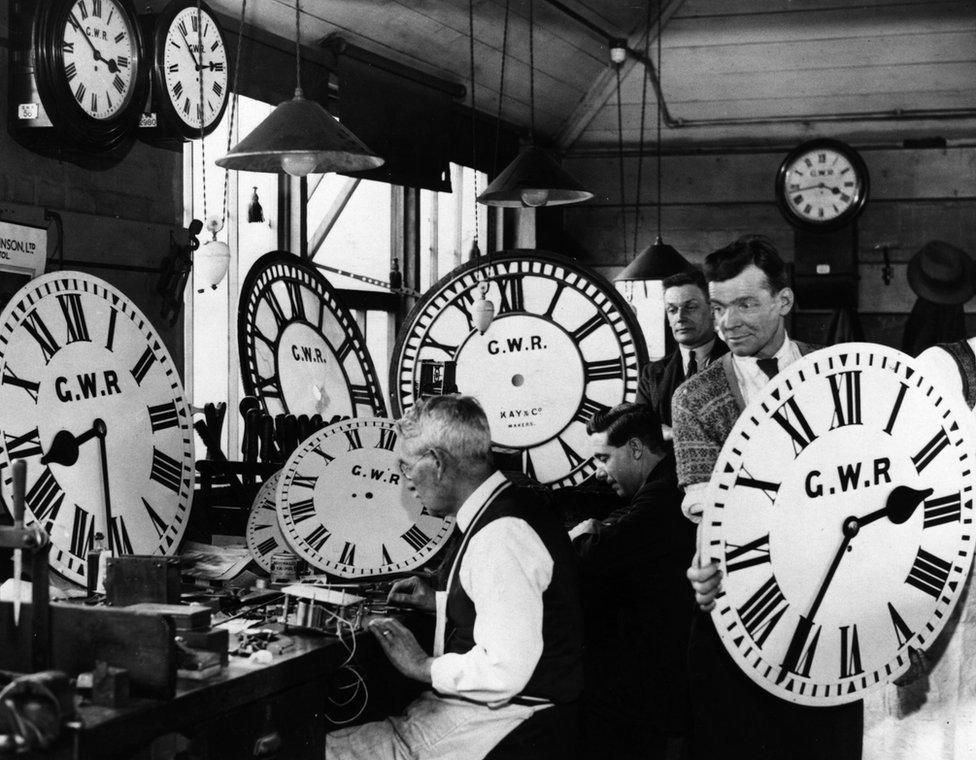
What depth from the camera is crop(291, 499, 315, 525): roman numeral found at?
3.12m

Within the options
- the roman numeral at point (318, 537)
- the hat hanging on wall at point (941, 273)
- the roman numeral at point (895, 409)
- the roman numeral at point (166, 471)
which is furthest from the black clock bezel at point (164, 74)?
the hat hanging on wall at point (941, 273)

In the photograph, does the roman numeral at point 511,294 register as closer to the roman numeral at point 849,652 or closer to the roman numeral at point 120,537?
the roman numeral at point 120,537

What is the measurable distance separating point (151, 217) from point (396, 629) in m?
1.63

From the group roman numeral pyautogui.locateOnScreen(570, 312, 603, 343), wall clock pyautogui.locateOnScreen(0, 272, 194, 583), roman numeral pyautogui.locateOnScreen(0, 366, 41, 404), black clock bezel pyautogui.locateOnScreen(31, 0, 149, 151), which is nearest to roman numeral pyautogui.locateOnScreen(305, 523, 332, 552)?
wall clock pyautogui.locateOnScreen(0, 272, 194, 583)

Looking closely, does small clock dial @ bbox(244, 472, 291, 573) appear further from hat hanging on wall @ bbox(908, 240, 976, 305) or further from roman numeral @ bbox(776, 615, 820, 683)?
hat hanging on wall @ bbox(908, 240, 976, 305)

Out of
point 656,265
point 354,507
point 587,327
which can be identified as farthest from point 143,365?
point 656,265

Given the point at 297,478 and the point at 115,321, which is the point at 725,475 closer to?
the point at 297,478

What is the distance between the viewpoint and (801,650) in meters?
2.28

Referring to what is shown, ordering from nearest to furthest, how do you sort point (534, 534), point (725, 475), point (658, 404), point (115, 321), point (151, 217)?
point (725, 475) < point (534, 534) < point (115, 321) < point (151, 217) < point (658, 404)

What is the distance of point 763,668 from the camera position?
88.4 inches

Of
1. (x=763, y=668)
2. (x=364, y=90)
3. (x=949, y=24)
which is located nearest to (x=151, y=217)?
(x=364, y=90)

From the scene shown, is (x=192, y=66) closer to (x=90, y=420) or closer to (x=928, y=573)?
(x=90, y=420)

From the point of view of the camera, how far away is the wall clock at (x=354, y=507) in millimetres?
3127

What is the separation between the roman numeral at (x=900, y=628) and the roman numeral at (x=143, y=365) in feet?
6.05
